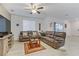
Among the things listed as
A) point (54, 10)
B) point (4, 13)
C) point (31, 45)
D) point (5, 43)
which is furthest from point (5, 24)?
point (54, 10)

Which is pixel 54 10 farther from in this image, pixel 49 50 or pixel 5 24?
pixel 5 24

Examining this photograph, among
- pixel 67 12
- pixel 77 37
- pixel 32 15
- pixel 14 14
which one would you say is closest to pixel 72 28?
pixel 77 37

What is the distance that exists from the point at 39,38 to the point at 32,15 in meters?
0.69

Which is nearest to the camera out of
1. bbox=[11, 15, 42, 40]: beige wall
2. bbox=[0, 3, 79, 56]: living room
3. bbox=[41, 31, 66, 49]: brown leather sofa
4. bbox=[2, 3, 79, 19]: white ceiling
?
bbox=[2, 3, 79, 19]: white ceiling

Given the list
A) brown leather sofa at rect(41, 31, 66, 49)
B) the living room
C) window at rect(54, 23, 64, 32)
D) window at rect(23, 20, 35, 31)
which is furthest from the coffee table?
window at rect(54, 23, 64, 32)

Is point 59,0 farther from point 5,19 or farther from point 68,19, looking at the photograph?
point 5,19

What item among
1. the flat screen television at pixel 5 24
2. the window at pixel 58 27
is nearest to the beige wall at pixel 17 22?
the flat screen television at pixel 5 24

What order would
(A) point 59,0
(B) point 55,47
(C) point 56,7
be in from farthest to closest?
(B) point 55,47 < (C) point 56,7 < (A) point 59,0

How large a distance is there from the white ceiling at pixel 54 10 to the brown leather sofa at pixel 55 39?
50 cm

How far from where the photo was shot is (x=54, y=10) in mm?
3201

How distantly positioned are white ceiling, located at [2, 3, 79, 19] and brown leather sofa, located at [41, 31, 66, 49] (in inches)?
19.8

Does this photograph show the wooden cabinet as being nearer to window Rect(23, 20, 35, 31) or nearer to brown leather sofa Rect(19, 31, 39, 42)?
brown leather sofa Rect(19, 31, 39, 42)

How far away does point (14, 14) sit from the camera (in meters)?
3.22

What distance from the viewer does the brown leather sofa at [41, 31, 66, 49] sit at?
11.1 feet
